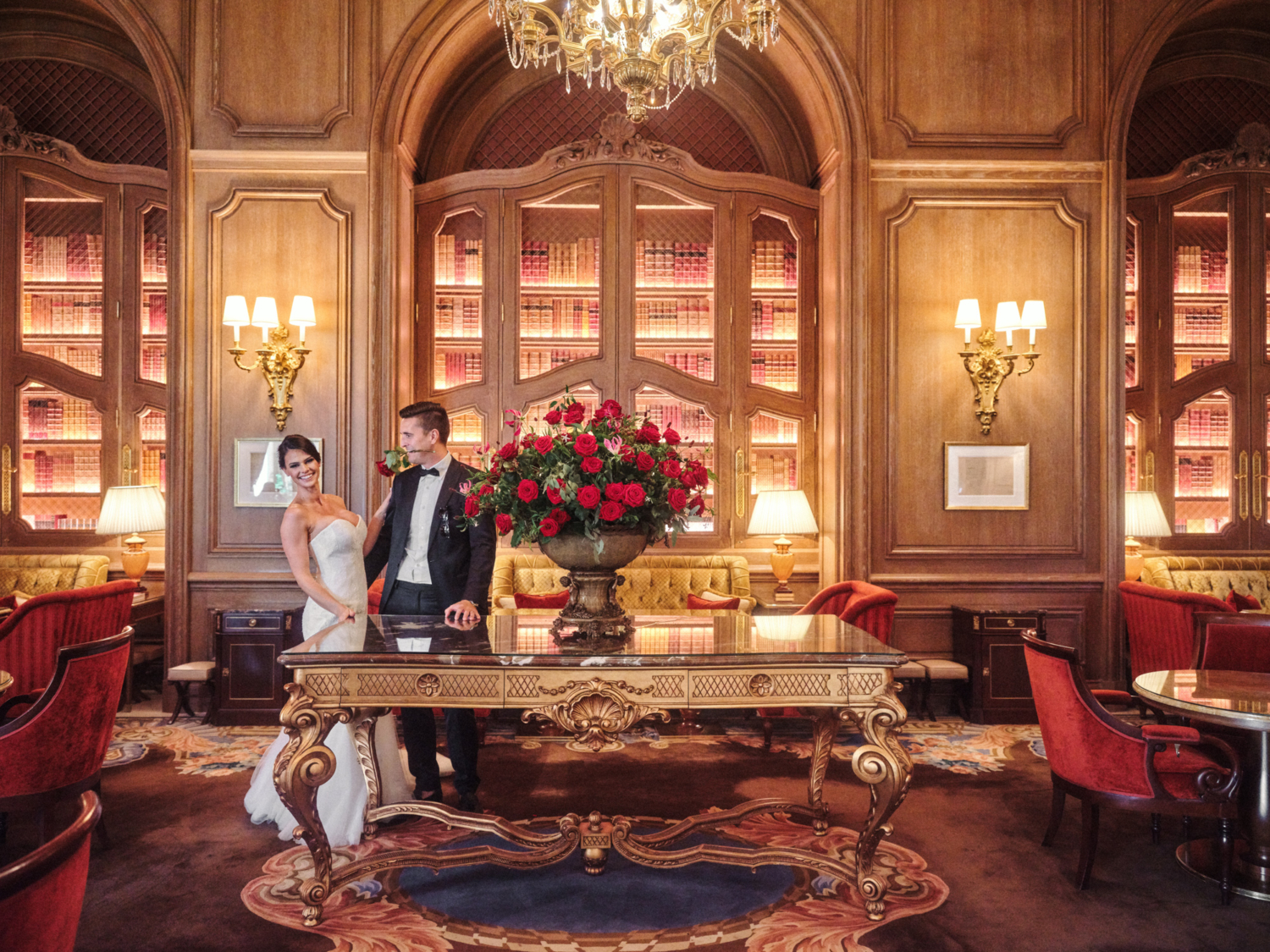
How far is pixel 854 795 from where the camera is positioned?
3.89 m

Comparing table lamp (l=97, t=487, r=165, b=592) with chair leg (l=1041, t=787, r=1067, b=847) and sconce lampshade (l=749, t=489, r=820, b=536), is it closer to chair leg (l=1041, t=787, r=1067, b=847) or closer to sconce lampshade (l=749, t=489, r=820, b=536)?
sconce lampshade (l=749, t=489, r=820, b=536)

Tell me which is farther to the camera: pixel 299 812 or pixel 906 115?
pixel 906 115

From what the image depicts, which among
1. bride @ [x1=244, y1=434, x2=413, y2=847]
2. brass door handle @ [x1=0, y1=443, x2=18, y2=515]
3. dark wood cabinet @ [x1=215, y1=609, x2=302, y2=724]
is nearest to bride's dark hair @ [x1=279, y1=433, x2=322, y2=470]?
bride @ [x1=244, y1=434, x2=413, y2=847]

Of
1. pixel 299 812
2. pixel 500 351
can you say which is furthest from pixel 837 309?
pixel 299 812

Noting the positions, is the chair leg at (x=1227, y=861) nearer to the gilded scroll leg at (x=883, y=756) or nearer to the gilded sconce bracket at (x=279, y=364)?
the gilded scroll leg at (x=883, y=756)

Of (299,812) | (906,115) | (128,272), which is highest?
(906,115)

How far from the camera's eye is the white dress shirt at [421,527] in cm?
346

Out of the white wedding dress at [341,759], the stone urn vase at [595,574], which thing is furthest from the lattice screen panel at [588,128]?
the stone urn vase at [595,574]

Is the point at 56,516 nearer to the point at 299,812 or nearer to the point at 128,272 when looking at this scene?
the point at 128,272

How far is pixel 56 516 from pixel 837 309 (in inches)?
218


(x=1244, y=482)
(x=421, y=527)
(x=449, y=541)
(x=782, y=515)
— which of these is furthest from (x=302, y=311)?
(x=1244, y=482)

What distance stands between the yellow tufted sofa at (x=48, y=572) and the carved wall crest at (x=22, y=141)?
2764 mm

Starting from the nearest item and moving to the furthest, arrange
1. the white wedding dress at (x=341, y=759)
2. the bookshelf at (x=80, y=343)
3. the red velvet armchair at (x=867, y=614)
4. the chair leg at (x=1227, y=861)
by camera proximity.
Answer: the chair leg at (x=1227, y=861)
the white wedding dress at (x=341, y=759)
the red velvet armchair at (x=867, y=614)
the bookshelf at (x=80, y=343)

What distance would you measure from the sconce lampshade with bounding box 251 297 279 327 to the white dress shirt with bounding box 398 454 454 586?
7.56 ft
